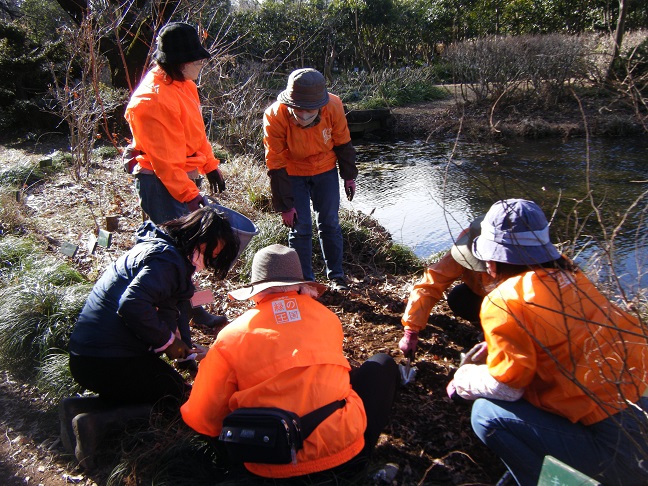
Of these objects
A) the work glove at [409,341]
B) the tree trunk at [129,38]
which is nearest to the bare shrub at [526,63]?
the tree trunk at [129,38]

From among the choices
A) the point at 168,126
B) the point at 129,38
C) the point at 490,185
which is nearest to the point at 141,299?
the point at 168,126

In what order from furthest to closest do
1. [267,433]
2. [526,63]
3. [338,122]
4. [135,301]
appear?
[526,63] → [338,122] → [135,301] → [267,433]

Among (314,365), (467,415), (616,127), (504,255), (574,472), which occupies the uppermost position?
(504,255)

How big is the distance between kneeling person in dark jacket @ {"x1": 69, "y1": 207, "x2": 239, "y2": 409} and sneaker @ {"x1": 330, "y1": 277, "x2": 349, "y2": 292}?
181cm

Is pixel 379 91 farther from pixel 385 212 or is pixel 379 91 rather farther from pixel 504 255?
pixel 504 255

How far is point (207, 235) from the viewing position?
100 inches

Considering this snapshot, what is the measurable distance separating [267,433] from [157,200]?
1948 mm

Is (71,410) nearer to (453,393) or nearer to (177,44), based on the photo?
(453,393)

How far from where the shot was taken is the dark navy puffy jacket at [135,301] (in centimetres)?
251

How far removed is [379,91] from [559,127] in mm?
5352

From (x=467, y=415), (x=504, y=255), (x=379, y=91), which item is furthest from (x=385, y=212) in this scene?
(x=379, y=91)

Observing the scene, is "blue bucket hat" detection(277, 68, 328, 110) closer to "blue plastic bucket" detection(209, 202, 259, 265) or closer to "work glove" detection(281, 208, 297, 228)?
"work glove" detection(281, 208, 297, 228)

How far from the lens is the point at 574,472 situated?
5.49ft

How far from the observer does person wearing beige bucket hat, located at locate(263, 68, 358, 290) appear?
3691 millimetres
